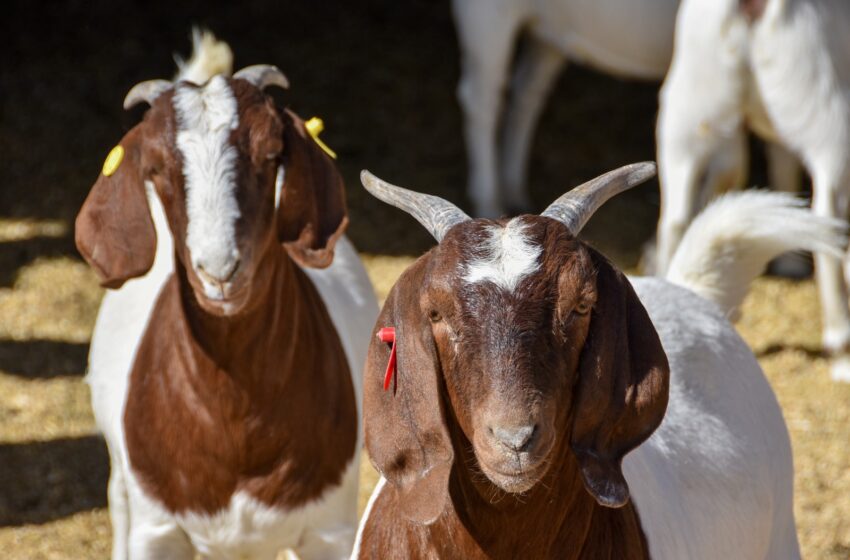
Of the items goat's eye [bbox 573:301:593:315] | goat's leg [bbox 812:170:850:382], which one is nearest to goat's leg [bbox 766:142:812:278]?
goat's leg [bbox 812:170:850:382]

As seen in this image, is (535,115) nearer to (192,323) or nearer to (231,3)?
(231,3)

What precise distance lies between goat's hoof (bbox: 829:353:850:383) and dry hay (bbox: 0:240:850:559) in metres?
0.04

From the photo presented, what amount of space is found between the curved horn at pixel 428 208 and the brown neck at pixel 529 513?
355 mm

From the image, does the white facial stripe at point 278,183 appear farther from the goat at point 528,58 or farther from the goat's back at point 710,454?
the goat at point 528,58

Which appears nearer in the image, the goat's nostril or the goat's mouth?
the goat's mouth

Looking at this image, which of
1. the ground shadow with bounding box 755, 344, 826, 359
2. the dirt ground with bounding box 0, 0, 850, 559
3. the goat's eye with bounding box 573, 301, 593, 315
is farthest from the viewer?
the ground shadow with bounding box 755, 344, 826, 359

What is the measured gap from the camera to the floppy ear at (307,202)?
11.2 feet

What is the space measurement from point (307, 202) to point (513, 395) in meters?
1.40

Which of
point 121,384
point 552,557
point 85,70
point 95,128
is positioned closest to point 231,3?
point 85,70

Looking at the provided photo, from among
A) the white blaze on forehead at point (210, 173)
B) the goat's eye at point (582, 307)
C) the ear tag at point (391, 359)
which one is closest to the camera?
the goat's eye at point (582, 307)


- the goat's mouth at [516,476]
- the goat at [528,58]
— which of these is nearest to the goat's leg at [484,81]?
the goat at [528,58]

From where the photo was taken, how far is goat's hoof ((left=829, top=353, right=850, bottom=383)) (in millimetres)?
5551

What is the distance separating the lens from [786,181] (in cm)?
659

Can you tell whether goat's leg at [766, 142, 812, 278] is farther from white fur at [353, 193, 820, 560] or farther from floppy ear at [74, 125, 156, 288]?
floppy ear at [74, 125, 156, 288]
